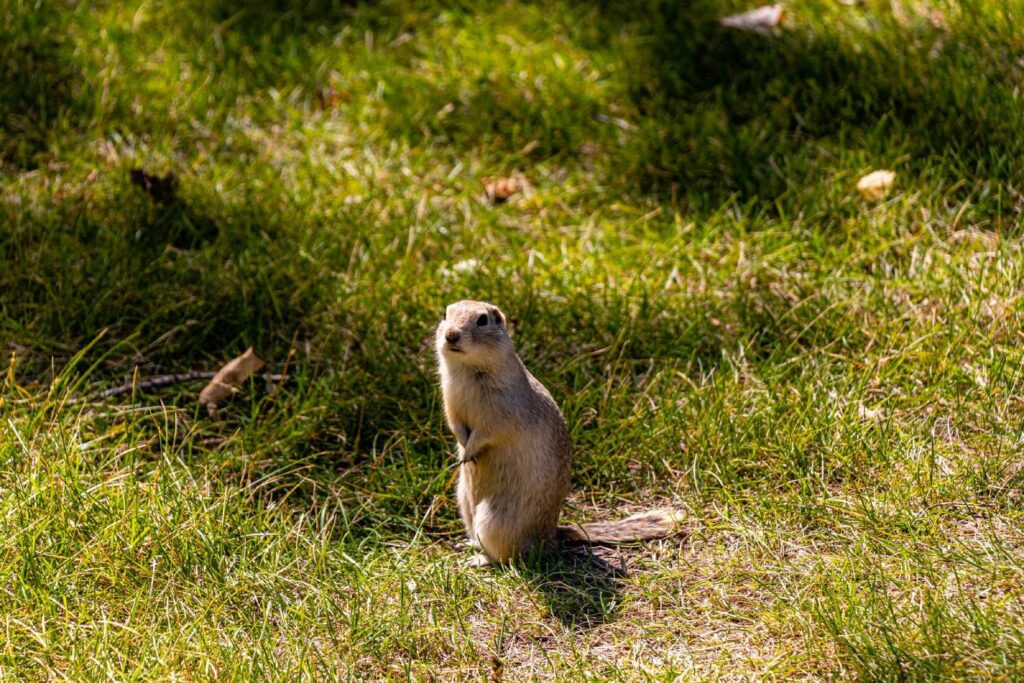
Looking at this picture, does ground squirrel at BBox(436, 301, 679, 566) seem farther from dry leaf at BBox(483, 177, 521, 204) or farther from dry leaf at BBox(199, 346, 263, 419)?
dry leaf at BBox(483, 177, 521, 204)

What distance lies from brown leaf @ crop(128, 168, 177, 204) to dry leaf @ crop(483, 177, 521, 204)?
1.25 metres

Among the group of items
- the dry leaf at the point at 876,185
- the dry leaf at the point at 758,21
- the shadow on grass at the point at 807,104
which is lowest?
the dry leaf at the point at 876,185

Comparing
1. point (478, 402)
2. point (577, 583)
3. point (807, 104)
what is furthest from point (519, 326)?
point (807, 104)

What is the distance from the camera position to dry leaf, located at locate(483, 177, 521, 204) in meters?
4.96

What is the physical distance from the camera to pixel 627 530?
11.5 feet

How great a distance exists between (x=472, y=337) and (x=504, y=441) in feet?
1.08

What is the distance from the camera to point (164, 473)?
3.46m

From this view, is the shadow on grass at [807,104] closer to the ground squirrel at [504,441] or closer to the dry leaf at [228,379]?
the ground squirrel at [504,441]

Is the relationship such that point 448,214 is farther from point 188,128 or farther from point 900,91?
point 900,91

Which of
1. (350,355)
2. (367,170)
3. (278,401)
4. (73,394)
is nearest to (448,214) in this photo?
(367,170)

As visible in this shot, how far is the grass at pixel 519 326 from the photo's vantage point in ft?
9.96

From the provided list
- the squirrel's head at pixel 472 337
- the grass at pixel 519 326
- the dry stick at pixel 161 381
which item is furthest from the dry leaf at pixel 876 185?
the dry stick at pixel 161 381

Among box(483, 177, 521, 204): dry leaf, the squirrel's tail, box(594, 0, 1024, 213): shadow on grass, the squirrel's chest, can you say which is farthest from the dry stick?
box(594, 0, 1024, 213): shadow on grass

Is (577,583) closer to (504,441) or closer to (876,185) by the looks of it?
(504,441)
